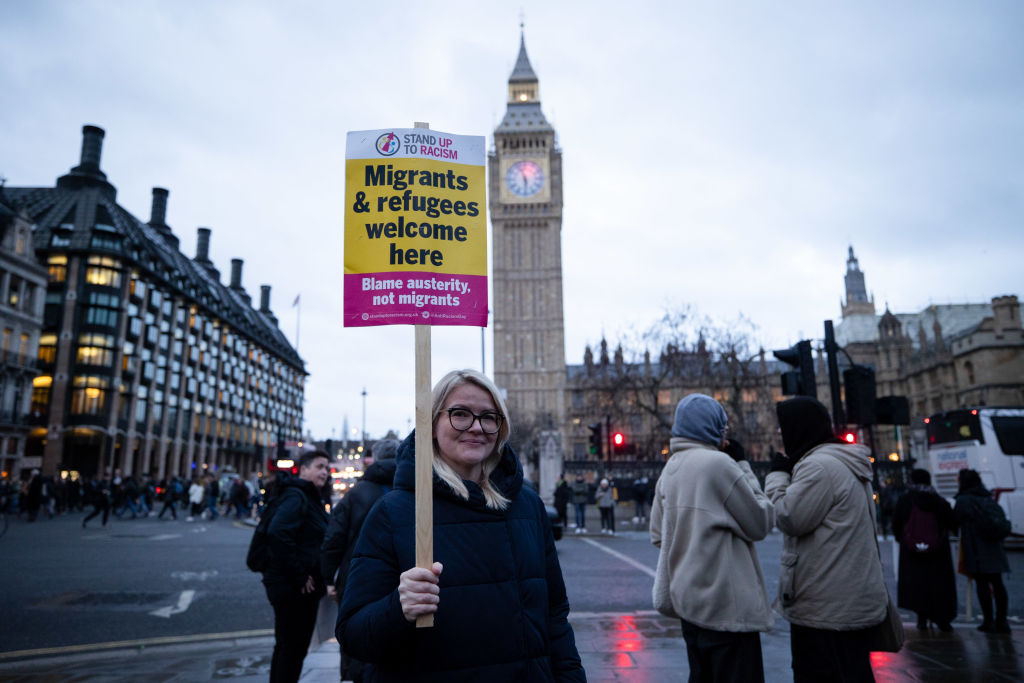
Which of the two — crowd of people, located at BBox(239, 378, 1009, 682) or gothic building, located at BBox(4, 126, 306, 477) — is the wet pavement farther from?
gothic building, located at BBox(4, 126, 306, 477)

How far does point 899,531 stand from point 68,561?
13.8 m

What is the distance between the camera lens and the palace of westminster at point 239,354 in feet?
133

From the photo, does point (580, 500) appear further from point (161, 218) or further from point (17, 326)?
point (161, 218)

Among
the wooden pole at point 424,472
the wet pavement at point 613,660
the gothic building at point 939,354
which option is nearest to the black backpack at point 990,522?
the wet pavement at point 613,660

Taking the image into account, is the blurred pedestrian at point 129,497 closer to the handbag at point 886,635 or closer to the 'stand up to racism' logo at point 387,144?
the 'stand up to racism' logo at point 387,144

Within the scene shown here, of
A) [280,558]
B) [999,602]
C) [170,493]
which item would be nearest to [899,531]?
[999,602]

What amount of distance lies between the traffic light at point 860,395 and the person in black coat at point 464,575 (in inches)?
255

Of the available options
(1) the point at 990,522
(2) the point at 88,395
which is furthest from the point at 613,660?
(2) the point at 88,395

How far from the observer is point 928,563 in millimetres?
6816

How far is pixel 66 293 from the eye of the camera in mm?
49406

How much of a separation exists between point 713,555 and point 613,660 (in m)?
2.71

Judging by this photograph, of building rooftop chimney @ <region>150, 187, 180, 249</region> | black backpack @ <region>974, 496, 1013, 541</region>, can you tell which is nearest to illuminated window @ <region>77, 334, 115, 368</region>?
building rooftop chimney @ <region>150, 187, 180, 249</region>

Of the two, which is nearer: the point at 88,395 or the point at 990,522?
the point at 990,522

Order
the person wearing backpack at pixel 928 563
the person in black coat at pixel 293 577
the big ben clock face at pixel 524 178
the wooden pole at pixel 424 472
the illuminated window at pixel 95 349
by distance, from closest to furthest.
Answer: the wooden pole at pixel 424 472, the person in black coat at pixel 293 577, the person wearing backpack at pixel 928 563, the illuminated window at pixel 95 349, the big ben clock face at pixel 524 178
